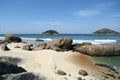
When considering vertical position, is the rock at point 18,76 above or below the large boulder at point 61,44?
below

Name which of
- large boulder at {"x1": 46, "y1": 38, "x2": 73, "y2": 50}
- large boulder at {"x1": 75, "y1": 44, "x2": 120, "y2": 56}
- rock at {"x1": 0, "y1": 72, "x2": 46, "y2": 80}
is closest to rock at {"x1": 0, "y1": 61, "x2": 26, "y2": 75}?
rock at {"x1": 0, "y1": 72, "x2": 46, "y2": 80}

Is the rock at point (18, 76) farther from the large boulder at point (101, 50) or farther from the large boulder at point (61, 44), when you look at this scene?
the large boulder at point (61, 44)

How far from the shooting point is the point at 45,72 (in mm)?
12805

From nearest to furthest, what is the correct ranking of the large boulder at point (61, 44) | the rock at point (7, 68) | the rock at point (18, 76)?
the rock at point (18, 76) < the rock at point (7, 68) < the large boulder at point (61, 44)

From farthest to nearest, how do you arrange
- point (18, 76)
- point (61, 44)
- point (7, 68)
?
point (61, 44) → point (7, 68) → point (18, 76)

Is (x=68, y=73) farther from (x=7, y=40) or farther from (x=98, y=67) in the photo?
(x=7, y=40)

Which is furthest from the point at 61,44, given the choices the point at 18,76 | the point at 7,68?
the point at 18,76

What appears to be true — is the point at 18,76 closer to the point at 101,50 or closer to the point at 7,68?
the point at 7,68

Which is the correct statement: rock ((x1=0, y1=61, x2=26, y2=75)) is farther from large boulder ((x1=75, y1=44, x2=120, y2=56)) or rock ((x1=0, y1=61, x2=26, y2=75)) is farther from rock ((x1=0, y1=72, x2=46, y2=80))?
large boulder ((x1=75, y1=44, x2=120, y2=56))

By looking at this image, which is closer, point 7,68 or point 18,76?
point 18,76

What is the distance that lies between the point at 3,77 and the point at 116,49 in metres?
16.9

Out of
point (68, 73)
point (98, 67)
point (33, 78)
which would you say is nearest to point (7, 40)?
point (98, 67)

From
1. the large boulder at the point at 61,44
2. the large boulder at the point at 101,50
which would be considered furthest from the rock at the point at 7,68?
the large boulder at the point at 61,44

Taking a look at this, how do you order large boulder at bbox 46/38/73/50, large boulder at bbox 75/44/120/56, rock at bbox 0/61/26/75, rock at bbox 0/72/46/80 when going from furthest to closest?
large boulder at bbox 46/38/73/50
large boulder at bbox 75/44/120/56
rock at bbox 0/61/26/75
rock at bbox 0/72/46/80
